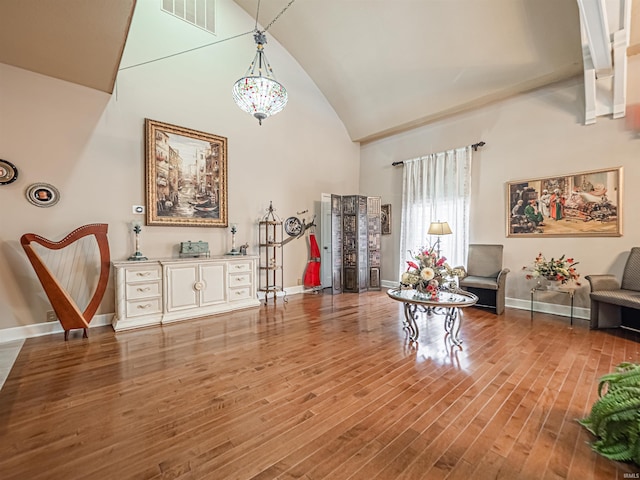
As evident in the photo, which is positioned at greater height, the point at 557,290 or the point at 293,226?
the point at 293,226

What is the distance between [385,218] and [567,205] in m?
3.51

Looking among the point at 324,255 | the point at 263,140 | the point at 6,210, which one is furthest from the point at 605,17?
the point at 6,210

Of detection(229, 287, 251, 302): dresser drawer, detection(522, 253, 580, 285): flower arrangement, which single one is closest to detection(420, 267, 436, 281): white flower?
detection(522, 253, 580, 285): flower arrangement

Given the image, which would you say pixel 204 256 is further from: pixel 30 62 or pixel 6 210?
pixel 30 62

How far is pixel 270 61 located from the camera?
20.2ft

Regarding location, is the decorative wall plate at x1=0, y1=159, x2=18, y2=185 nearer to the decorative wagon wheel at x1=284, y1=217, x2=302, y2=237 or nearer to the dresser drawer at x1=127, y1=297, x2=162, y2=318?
the dresser drawer at x1=127, y1=297, x2=162, y2=318

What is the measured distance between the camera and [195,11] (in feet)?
16.6

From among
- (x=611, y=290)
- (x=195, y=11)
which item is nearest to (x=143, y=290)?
(x=195, y=11)

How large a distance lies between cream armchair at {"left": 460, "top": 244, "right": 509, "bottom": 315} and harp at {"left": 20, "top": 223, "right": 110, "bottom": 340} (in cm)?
556

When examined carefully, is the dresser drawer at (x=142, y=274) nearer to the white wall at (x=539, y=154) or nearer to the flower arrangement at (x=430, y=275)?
the flower arrangement at (x=430, y=275)

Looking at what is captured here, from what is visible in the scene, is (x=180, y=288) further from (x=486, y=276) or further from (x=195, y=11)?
(x=486, y=276)

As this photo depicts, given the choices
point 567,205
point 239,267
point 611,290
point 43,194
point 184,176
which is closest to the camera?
point 43,194

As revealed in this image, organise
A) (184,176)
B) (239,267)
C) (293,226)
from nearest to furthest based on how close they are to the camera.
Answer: (184,176) < (239,267) < (293,226)

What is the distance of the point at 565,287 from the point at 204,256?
589cm
